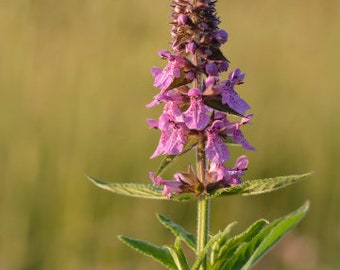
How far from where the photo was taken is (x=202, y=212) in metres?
2.55

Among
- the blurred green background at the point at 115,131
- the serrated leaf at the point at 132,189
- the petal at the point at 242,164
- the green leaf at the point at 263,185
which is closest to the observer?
the green leaf at the point at 263,185

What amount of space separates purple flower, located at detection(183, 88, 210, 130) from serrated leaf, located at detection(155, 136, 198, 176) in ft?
0.28

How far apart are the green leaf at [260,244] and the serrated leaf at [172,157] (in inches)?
15.5

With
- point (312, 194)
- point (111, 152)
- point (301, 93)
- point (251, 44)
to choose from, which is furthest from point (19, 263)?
point (251, 44)

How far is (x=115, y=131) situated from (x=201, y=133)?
669 centimetres

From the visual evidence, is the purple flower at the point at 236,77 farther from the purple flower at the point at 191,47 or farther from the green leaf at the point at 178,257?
the green leaf at the point at 178,257

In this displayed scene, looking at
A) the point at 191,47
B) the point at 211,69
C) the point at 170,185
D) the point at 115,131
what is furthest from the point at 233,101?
the point at 115,131

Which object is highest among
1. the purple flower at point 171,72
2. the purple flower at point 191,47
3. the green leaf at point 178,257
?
the purple flower at point 191,47

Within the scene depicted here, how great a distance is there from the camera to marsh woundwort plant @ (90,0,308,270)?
2.52 metres

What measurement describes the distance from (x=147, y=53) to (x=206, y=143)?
8217 mm

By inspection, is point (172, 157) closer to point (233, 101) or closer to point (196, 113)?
point (196, 113)

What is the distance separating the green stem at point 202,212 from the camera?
2523 millimetres

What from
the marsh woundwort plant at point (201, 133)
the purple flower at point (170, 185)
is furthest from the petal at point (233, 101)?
the purple flower at point (170, 185)

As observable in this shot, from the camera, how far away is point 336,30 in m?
11.5
